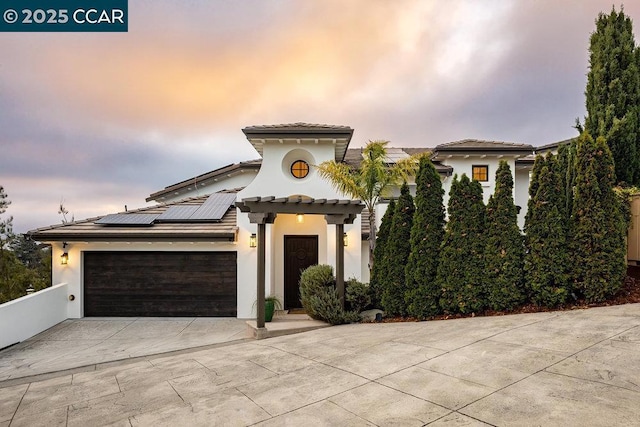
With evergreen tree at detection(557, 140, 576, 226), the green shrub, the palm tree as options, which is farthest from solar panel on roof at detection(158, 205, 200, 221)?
evergreen tree at detection(557, 140, 576, 226)

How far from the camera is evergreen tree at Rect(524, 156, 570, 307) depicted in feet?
22.4

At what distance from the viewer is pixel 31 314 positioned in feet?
28.6

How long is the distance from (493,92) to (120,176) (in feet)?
69.3

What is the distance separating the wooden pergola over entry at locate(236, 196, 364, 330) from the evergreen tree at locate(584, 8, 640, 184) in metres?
6.98

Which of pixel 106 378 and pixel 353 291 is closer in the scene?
pixel 106 378

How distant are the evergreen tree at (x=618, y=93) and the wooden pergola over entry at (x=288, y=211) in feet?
22.9

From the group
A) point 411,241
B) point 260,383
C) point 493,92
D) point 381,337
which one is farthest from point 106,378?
point 493,92

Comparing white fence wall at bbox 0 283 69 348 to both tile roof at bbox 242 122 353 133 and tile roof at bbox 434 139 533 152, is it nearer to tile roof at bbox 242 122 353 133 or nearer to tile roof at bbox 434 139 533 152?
tile roof at bbox 242 122 353 133

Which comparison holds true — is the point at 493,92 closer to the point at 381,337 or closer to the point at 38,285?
the point at 381,337

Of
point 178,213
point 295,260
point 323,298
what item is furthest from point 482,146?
point 178,213

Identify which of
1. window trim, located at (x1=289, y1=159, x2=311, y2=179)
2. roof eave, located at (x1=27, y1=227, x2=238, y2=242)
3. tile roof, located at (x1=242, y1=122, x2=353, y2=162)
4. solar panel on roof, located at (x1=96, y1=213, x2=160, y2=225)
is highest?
tile roof, located at (x1=242, y1=122, x2=353, y2=162)

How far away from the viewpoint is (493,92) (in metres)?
15.6

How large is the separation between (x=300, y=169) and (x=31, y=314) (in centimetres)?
843

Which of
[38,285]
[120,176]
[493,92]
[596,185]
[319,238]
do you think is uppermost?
[493,92]
